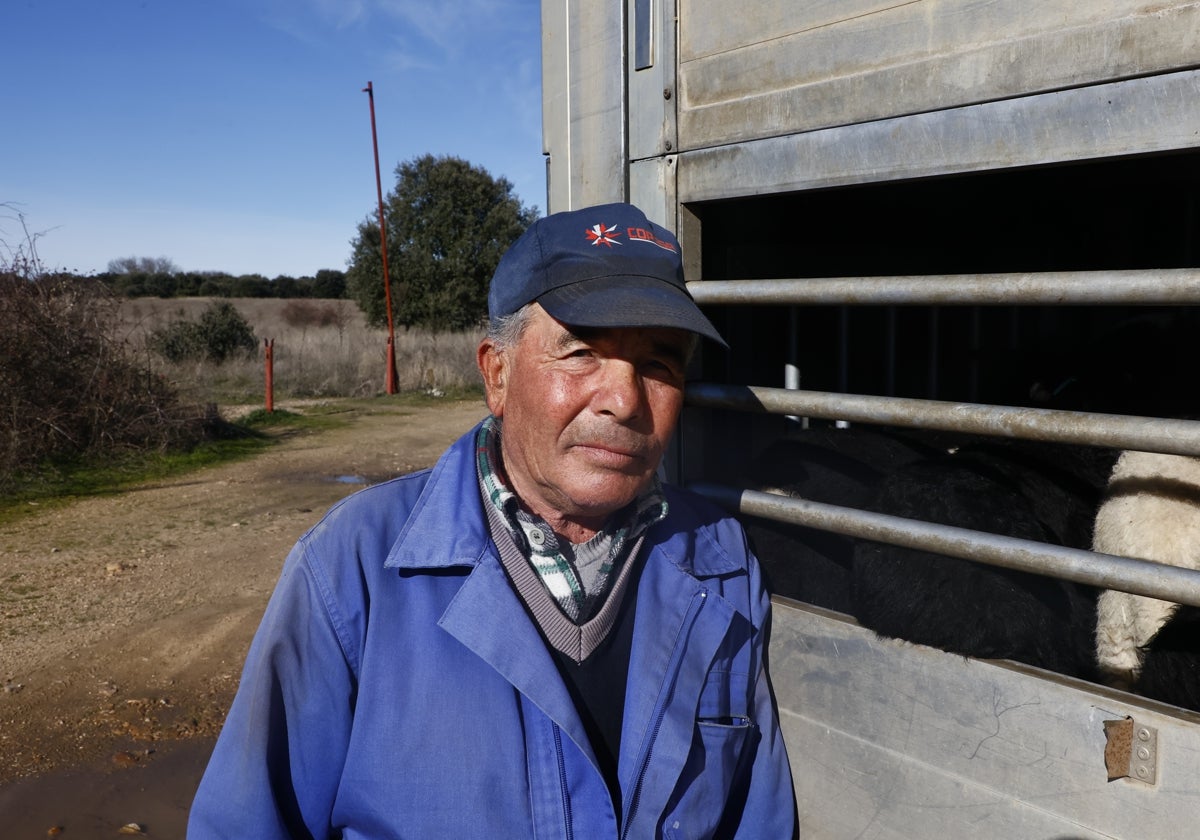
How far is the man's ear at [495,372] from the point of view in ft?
6.37

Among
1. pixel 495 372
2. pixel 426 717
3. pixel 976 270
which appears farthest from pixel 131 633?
pixel 976 270

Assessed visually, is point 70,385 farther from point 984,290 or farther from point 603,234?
point 984,290

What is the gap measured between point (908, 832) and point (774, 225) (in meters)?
1.71

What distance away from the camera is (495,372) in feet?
6.46

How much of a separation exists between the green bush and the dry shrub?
8.43m

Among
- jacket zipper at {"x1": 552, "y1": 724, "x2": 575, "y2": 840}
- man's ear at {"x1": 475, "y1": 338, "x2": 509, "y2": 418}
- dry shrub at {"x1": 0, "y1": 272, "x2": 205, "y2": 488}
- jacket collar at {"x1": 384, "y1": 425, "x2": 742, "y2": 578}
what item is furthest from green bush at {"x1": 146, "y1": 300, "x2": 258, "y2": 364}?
jacket zipper at {"x1": 552, "y1": 724, "x2": 575, "y2": 840}

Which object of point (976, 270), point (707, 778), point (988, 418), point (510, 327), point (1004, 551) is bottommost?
point (707, 778)

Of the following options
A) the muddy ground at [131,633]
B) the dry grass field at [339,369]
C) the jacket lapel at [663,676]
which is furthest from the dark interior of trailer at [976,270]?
the dry grass field at [339,369]

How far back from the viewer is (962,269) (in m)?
3.78

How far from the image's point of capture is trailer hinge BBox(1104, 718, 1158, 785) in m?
1.51

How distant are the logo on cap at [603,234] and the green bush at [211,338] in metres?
18.5

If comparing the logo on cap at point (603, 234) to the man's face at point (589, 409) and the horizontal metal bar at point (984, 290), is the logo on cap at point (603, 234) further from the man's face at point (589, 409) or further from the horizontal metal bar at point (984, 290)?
the horizontal metal bar at point (984, 290)

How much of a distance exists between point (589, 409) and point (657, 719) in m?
0.59

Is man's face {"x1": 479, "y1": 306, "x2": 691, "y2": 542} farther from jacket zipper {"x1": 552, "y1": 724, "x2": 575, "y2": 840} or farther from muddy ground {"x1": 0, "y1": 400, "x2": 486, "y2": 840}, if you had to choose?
Answer: muddy ground {"x1": 0, "y1": 400, "x2": 486, "y2": 840}
